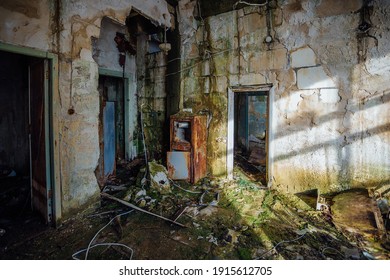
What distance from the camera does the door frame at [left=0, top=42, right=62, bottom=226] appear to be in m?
3.20

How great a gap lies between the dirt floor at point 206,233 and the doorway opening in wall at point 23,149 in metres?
0.28

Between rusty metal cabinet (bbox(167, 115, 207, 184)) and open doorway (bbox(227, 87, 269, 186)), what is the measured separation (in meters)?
0.69

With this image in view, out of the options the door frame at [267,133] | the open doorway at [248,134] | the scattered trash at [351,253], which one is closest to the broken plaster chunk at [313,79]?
the door frame at [267,133]

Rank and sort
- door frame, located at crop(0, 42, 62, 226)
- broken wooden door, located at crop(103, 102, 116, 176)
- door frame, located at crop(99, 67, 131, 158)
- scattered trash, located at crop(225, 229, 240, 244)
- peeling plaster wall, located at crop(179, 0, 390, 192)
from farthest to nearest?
1. door frame, located at crop(99, 67, 131, 158)
2. broken wooden door, located at crop(103, 102, 116, 176)
3. peeling plaster wall, located at crop(179, 0, 390, 192)
4. door frame, located at crop(0, 42, 62, 226)
5. scattered trash, located at crop(225, 229, 240, 244)

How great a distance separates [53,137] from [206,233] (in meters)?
2.72

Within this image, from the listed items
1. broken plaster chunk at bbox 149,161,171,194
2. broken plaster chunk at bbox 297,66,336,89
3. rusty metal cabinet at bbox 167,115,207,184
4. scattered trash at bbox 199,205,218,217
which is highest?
broken plaster chunk at bbox 297,66,336,89

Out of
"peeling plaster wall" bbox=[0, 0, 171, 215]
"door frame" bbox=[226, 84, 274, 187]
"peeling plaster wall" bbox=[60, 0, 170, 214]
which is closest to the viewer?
"peeling plaster wall" bbox=[0, 0, 171, 215]

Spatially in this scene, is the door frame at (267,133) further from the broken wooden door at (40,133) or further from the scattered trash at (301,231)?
the broken wooden door at (40,133)

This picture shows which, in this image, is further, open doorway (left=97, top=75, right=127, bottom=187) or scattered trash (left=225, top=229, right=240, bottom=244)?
open doorway (left=97, top=75, right=127, bottom=187)

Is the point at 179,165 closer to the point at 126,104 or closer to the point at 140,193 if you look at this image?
the point at 140,193

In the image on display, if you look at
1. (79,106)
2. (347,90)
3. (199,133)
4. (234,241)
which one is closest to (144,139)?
(199,133)

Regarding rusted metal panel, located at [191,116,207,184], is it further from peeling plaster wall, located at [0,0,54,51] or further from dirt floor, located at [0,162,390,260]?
peeling plaster wall, located at [0,0,54,51]

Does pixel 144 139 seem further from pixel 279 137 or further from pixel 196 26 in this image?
pixel 279 137

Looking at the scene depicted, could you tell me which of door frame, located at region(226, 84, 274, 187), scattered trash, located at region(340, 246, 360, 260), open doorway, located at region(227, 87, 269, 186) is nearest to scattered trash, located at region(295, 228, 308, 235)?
scattered trash, located at region(340, 246, 360, 260)
